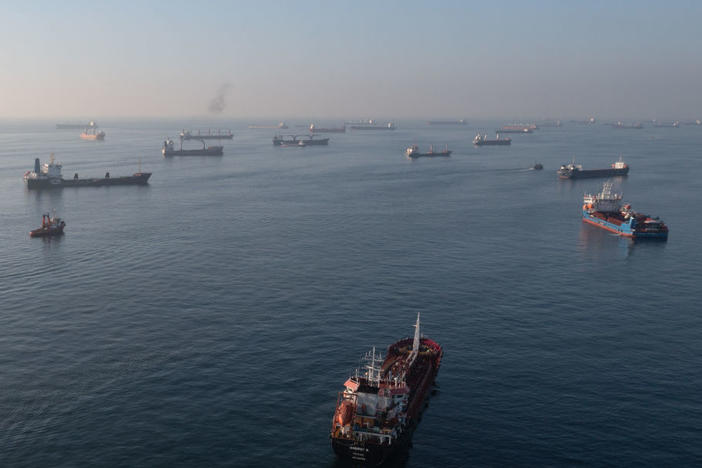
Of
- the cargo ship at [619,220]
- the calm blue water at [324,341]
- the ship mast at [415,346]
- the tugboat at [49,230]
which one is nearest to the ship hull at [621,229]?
the cargo ship at [619,220]

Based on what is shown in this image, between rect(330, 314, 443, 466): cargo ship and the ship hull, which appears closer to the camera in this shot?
rect(330, 314, 443, 466): cargo ship

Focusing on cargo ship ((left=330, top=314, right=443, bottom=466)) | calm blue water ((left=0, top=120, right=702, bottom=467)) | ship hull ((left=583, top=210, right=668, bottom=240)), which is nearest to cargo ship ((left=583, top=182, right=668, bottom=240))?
ship hull ((left=583, top=210, right=668, bottom=240))

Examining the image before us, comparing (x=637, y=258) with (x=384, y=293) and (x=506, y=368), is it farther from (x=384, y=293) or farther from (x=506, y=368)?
(x=506, y=368)

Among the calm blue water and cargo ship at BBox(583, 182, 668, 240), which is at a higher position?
cargo ship at BBox(583, 182, 668, 240)

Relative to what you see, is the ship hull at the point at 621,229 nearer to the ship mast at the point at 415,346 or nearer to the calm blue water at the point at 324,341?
the calm blue water at the point at 324,341

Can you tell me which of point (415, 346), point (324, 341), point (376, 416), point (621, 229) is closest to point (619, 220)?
point (621, 229)

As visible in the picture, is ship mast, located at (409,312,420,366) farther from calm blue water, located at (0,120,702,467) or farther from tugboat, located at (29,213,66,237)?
tugboat, located at (29,213,66,237)

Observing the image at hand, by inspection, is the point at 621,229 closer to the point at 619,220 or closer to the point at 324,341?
the point at 619,220

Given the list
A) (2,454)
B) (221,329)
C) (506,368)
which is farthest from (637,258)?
(2,454)
